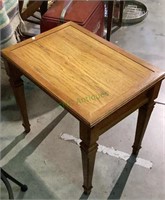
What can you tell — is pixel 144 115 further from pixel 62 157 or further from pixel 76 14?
pixel 76 14

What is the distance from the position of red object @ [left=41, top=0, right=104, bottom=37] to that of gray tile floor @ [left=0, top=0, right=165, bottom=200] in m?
0.45

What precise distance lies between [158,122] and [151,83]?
656 millimetres

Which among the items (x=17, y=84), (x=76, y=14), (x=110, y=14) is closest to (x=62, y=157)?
(x=17, y=84)

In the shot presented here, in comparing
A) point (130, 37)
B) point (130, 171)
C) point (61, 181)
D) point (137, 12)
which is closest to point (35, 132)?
point (61, 181)

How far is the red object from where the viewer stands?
1.61 m

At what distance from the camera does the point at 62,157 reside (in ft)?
4.75

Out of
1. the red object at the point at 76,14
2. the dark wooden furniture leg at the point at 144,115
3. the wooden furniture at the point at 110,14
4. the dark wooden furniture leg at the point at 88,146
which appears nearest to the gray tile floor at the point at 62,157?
the dark wooden furniture leg at the point at 144,115

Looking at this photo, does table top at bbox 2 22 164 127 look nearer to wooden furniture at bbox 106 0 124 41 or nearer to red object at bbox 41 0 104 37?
red object at bbox 41 0 104 37

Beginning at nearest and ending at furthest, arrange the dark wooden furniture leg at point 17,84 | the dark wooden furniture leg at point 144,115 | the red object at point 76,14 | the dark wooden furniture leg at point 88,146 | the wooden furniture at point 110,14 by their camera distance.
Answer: the dark wooden furniture leg at point 88,146, the dark wooden furniture leg at point 144,115, the dark wooden furniture leg at point 17,84, the red object at point 76,14, the wooden furniture at point 110,14

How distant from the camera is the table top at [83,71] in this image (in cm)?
97

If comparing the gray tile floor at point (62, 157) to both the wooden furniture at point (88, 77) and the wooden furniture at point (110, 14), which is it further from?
the wooden furniture at point (110, 14)

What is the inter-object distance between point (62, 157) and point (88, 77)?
1.80 ft

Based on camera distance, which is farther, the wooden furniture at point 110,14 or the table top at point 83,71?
the wooden furniture at point 110,14

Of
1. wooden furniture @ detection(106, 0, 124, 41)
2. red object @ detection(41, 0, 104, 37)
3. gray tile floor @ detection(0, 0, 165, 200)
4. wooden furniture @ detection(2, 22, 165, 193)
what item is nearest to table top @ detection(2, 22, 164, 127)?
wooden furniture @ detection(2, 22, 165, 193)
